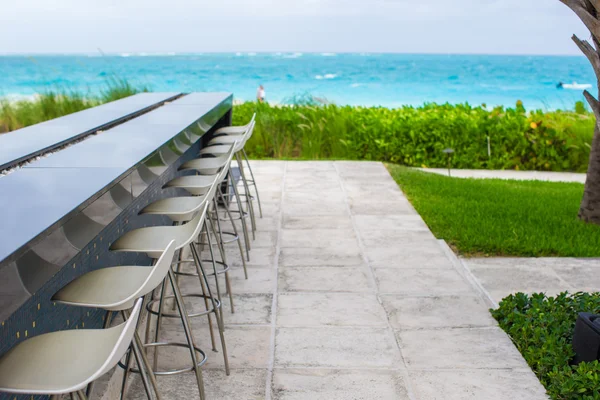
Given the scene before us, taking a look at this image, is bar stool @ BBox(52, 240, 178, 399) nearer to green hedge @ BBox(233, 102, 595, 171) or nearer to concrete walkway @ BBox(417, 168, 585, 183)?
concrete walkway @ BBox(417, 168, 585, 183)

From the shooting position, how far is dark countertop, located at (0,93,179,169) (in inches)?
128

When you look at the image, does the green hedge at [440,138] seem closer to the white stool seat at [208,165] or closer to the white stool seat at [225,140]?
the white stool seat at [225,140]

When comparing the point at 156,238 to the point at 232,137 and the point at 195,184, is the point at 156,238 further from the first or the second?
the point at 232,137

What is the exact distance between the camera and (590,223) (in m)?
6.04

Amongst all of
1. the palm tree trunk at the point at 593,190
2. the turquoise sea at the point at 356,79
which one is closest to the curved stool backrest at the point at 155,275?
the palm tree trunk at the point at 593,190

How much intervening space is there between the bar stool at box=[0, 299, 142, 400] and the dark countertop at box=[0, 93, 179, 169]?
130cm

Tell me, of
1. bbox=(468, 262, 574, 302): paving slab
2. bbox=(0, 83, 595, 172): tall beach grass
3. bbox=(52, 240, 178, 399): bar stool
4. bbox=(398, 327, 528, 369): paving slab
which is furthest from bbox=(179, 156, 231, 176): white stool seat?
bbox=(0, 83, 595, 172): tall beach grass

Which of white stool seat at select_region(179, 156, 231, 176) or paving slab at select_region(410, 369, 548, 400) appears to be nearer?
paving slab at select_region(410, 369, 548, 400)

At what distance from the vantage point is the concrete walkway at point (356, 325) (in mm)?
3137

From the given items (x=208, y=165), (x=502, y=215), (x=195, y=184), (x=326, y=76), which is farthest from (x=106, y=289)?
(x=326, y=76)

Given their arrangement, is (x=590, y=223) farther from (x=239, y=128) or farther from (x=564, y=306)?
(x=239, y=128)

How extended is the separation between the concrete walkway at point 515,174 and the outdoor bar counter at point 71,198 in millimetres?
5254

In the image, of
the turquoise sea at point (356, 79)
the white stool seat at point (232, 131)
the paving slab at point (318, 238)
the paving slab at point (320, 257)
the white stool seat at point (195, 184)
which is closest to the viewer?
the white stool seat at point (195, 184)

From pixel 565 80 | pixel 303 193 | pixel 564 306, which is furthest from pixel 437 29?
pixel 564 306
